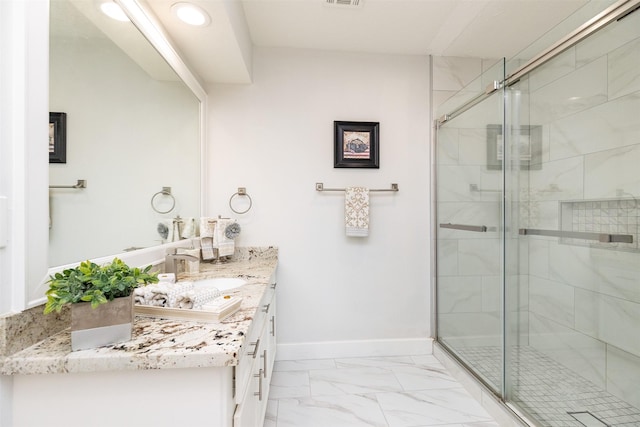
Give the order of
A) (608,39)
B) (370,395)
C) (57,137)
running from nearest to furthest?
1. (57,137)
2. (608,39)
3. (370,395)

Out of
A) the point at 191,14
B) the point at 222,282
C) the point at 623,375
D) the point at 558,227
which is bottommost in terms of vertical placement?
the point at 623,375

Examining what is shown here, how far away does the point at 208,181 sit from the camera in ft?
7.03

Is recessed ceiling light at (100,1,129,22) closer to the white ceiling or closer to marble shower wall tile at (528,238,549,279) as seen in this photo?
the white ceiling

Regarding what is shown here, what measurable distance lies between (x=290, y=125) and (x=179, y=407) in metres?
1.87

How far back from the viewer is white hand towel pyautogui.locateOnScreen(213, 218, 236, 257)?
197 cm

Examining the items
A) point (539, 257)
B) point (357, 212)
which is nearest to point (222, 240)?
point (357, 212)

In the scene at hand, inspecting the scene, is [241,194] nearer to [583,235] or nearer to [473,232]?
[473,232]

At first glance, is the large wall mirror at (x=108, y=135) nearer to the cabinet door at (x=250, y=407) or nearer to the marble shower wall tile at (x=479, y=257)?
the cabinet door at (x=250, y=407)

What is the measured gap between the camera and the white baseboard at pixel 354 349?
2.20 meters

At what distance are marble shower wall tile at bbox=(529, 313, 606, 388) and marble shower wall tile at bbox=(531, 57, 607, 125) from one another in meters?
1.14

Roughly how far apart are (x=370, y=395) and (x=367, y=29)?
238 centimetres

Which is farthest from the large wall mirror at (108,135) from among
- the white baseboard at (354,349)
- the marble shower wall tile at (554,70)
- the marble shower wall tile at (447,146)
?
the marble shower wall tile at (554,70)

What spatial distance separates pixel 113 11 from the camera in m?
1.12

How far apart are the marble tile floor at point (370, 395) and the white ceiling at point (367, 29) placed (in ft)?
6.88
